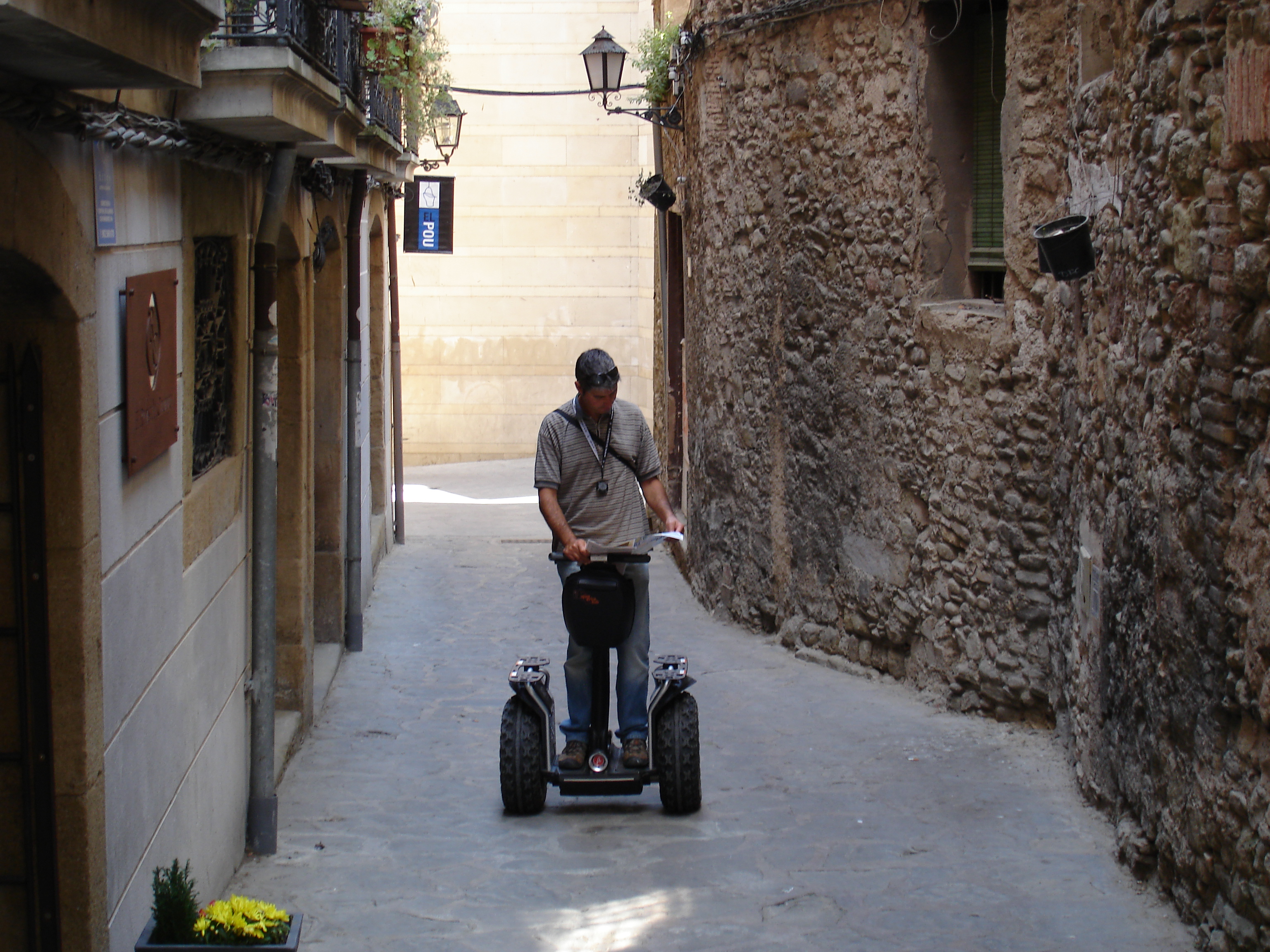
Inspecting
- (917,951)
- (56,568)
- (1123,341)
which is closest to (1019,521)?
(1123,341)

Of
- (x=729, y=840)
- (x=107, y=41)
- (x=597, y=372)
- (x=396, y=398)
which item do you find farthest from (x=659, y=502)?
(x=396, y=398)

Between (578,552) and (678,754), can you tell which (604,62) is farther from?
(678,754)

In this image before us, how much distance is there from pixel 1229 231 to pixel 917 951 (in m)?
2.32

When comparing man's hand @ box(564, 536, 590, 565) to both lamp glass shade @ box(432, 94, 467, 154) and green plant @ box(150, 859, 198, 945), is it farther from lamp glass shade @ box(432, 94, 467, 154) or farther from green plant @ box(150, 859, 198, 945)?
lamp glass shade @ box(432, 94, 467, 154)

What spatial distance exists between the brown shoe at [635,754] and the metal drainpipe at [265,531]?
133 cm

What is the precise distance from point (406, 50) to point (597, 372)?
3755 millimetres

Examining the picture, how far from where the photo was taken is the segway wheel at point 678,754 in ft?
18.3

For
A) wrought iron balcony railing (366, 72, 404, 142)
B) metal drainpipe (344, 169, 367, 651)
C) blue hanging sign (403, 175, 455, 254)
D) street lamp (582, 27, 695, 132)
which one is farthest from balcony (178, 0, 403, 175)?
blue hanging sign (403, 175, 455, 254)

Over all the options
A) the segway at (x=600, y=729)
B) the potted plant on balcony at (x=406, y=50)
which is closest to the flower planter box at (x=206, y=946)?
the segway at (x=600, y=729)

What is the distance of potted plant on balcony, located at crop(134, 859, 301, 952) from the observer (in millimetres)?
3430

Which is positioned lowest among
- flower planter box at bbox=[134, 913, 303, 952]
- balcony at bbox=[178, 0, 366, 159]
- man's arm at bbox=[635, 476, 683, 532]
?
flower planter box at bbox=[134, 913, 303, 952]

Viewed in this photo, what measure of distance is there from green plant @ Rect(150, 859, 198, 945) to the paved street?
106 cm

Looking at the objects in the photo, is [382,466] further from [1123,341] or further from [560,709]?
[1123,341]

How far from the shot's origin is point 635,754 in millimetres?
5652
